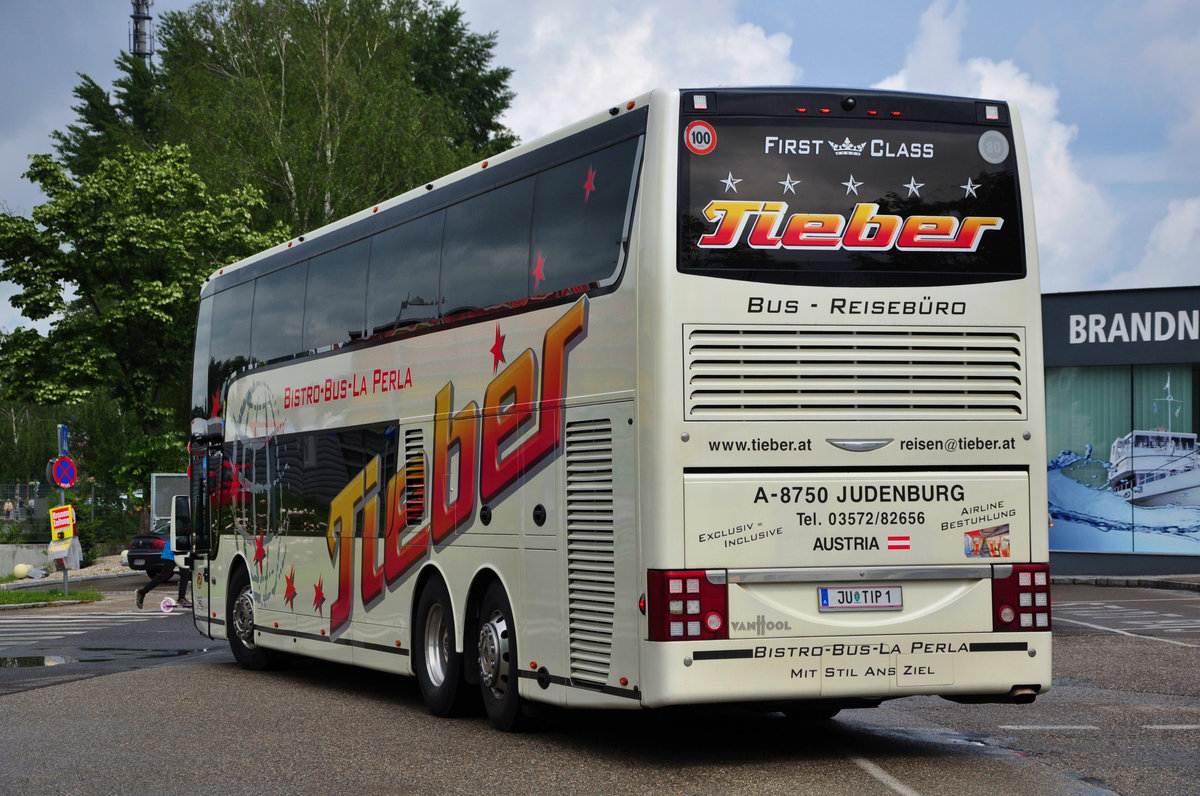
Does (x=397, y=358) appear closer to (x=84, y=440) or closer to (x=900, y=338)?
(x=900, y=338)

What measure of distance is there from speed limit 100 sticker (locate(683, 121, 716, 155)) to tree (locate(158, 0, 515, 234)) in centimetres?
3702

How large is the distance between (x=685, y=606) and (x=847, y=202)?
106 inches

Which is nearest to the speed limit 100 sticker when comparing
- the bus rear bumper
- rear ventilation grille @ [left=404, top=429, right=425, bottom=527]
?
the bus rear bumper

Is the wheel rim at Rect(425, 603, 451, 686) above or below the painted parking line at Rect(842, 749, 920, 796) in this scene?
above

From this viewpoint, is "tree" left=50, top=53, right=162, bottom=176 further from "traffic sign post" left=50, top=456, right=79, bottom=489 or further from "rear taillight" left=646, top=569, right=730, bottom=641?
"rear taillight" left=646, top=569, right=730, bottom=641

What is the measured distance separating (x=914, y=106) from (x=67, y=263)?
1436 inches

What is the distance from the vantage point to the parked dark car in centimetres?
4150

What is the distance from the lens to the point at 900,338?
9.80 metres

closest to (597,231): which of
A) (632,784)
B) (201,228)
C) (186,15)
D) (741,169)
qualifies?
(741,169)

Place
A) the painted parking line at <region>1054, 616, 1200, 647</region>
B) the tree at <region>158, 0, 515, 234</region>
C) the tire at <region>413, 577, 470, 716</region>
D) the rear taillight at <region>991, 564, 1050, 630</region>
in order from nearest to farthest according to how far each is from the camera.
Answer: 1. the rear taillight at <region>991, 564, 1050, 630</region>
2. the tire at <region>413, 577, 470, 716</region>
3. the painted parking line at <region>1054, 616, 1200, 647</region>
4. the tree at <region>158, 0, 515, 234</region>

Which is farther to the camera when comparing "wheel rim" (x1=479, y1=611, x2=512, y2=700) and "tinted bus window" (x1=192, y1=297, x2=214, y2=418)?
"tinted bus window" (x1=192, y1=297, x2=214, y2=418)

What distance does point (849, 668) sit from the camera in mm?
9578

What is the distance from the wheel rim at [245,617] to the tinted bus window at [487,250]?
20.6ft

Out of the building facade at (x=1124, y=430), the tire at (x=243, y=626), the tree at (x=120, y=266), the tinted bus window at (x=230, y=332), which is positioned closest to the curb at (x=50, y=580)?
the tree at (x=120, y=266)
